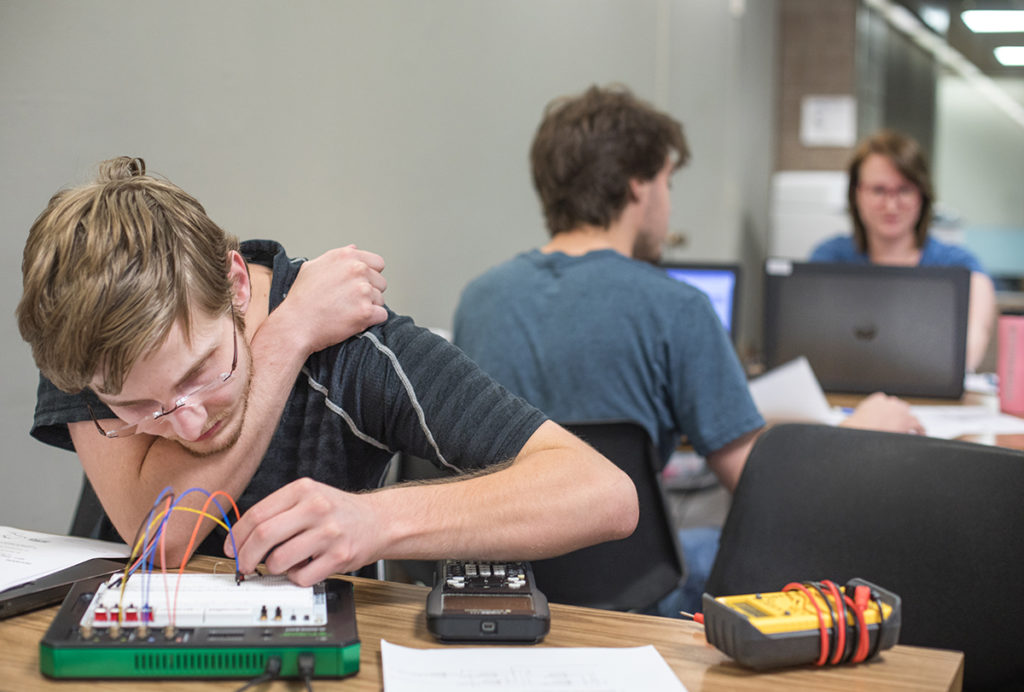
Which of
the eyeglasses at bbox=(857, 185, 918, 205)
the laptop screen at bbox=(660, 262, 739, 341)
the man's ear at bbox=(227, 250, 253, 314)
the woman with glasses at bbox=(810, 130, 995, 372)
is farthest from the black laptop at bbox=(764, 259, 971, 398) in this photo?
the man's ear at bbox=(227, 250, 253, 314)

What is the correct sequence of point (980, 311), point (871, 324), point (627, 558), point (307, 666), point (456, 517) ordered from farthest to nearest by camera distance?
point (980, 311), point (871, 324), point (627, 558), point (456, 517), point (307, 666)

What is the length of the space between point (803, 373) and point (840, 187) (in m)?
3.42

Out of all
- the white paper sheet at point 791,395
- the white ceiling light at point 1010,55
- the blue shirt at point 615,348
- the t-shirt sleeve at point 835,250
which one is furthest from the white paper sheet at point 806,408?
the white ceiling light at point 1010,55

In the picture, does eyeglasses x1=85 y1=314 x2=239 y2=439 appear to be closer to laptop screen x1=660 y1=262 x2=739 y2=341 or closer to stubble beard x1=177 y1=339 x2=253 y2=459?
stubble beard x1=177 y1=339 x2=253 y2=459

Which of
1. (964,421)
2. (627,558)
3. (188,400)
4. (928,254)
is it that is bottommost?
(627,558)

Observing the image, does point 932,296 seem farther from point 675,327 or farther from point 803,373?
point 675,327

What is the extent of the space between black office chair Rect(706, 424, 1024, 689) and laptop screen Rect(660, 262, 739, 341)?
5.31 ft

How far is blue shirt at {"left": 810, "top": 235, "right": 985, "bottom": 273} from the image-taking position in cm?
353

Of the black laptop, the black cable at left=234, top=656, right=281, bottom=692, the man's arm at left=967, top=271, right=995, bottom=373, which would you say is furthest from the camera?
the man's arm at left=967, top=271, right=995, bottom=373

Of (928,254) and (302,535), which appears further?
(928,254)

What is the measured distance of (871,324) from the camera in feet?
8.45

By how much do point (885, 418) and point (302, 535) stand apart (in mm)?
1521

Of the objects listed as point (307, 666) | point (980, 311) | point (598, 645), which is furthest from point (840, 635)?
point (980, 311)

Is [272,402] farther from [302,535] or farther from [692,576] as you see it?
[692,576]
